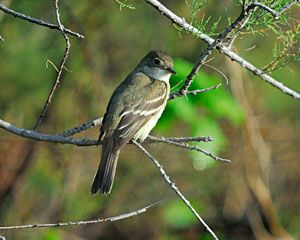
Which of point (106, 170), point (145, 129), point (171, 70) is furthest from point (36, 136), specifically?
point (171, 70)

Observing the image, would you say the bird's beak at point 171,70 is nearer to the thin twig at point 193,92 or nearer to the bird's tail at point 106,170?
the bird's tail at point 106,170

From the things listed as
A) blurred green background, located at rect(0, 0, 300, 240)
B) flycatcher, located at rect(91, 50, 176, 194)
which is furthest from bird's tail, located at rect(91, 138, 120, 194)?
blurred green background, located at rect(0, 0, 300, 240)

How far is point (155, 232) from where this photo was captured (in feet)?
32.8

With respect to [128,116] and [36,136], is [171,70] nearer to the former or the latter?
[128,116]

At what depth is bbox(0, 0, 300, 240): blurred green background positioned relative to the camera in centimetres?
Result: 929

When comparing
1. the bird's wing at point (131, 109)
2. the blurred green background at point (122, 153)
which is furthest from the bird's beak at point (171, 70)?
the blurred green background at point (122, 153)

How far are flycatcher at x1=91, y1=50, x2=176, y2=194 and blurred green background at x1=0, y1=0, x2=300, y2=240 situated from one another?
Result: 2.85 m

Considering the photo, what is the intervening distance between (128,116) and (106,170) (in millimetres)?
473

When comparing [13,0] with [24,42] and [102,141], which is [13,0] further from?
[102,141]

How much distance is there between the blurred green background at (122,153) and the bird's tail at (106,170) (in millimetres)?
3145

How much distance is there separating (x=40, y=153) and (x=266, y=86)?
3761 mm

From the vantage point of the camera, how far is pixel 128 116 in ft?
19.9

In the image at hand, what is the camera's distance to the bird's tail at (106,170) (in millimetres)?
5762

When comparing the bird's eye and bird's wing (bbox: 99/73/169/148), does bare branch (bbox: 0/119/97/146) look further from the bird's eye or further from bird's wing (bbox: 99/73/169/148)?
the bird's eye
